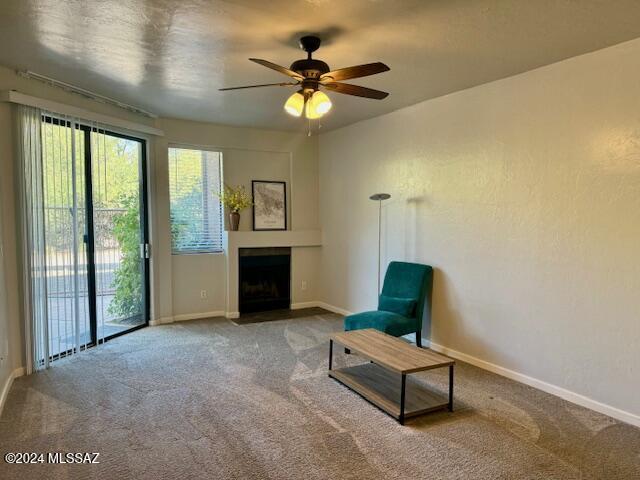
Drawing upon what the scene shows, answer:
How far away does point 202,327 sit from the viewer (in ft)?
17.3

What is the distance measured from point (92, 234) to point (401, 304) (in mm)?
3379

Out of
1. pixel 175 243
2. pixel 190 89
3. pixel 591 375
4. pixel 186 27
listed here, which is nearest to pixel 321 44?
pixel 186 27

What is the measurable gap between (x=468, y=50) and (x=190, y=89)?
8.44ft

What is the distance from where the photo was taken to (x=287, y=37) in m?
2.87

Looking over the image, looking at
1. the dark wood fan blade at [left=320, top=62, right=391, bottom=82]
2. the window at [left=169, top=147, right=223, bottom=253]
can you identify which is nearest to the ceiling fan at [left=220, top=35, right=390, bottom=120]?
the dark wood fan blade at [left=320, top=62, right=391, bottom=82]

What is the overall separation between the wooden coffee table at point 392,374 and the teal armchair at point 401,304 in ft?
1.00

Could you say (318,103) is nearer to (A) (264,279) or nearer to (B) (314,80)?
(B) (314,80)

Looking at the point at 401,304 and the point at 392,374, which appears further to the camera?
the point at 401,304

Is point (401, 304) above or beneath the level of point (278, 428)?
above

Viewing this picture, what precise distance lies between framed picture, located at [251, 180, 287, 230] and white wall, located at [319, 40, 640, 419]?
179 cm

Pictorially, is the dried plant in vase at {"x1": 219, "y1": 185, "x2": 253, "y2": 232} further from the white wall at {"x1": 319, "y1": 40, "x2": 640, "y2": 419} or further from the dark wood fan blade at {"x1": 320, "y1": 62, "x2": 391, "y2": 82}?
the dark wood fan blade at {"x1": 320, "y1": 62, "x2": 391, "y2": 82}

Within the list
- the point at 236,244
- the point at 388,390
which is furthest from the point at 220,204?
the point at 388,390

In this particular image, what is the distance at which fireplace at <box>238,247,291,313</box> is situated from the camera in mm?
6004

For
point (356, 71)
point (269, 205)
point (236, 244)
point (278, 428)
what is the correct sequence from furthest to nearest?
point (269, 205) → point (236, 244) → point (278, 428) → point (356, 71)
